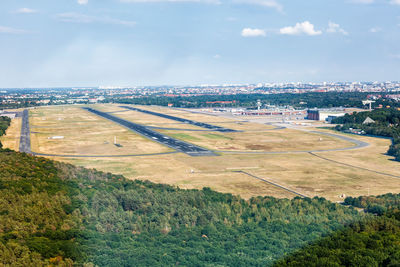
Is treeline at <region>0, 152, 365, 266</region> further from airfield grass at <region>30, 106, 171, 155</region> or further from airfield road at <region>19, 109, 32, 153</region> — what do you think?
airfield road at <region>19, 109, 32, 153</region>

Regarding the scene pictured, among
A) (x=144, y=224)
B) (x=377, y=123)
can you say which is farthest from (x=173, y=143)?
(x=377, y=123)

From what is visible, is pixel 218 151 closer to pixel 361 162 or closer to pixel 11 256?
pixel 361 162

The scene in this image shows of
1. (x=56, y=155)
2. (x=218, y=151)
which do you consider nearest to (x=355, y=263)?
(x=218, y=151)

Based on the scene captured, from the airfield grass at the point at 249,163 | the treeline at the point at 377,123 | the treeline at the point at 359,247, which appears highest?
the treeline at the point at 377,123

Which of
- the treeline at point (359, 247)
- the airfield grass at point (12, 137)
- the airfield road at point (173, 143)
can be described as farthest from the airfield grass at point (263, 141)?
the treeline at point (359, 247)

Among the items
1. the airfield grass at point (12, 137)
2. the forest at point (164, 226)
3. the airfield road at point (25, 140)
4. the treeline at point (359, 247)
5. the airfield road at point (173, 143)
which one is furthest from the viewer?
the airfield grass at point (12, 137)

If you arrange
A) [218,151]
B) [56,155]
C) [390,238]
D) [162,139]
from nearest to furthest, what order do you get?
[390,238], [56,155], [218,151], [162,139]

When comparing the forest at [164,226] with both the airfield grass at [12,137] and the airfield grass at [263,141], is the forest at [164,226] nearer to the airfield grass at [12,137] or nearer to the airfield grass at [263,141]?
the airfield grass at [263,141]

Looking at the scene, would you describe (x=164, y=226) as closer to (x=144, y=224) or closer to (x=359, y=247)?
(x=144, y=224)
